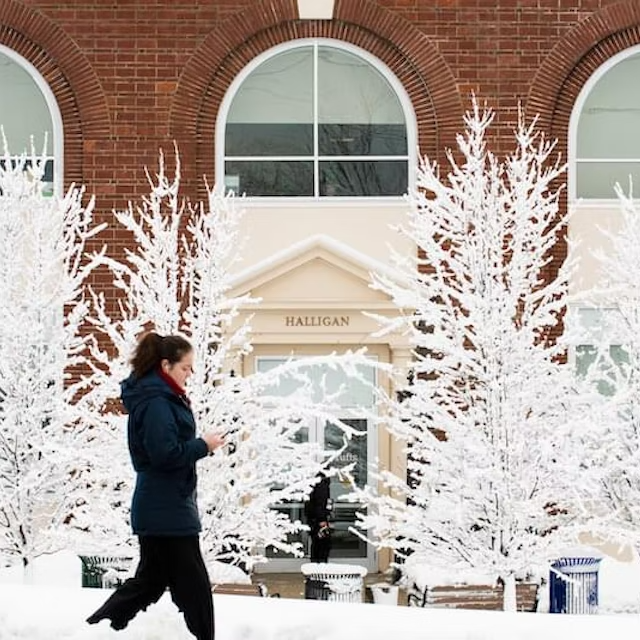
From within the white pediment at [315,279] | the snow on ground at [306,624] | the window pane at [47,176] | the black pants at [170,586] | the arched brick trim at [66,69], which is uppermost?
the arched brick trim at [66,69]

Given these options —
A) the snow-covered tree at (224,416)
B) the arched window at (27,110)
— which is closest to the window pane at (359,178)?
the arched window at (27,110)

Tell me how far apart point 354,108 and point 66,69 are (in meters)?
3.96

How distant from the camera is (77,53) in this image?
19422 mm

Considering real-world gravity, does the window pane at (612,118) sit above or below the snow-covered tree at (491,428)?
above

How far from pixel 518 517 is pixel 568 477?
1.83 ft

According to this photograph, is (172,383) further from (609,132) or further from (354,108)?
(609,132)

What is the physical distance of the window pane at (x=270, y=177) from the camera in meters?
19.9

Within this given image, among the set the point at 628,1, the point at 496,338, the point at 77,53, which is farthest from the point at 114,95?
the point at 496,338

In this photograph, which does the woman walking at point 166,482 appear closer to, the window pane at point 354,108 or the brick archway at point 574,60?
the window pane at point 354,108

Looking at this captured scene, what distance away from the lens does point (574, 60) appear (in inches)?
771

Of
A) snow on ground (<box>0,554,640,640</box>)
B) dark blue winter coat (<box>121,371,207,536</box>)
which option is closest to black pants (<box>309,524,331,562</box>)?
snow on ground (<box>0,554,640,640</box>)

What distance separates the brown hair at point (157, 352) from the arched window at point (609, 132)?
45.1 feet

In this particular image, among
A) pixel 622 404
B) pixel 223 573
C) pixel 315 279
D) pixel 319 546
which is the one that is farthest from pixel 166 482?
pixel 315 279

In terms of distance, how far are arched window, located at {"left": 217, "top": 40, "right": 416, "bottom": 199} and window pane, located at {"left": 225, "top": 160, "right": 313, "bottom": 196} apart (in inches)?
0.5
